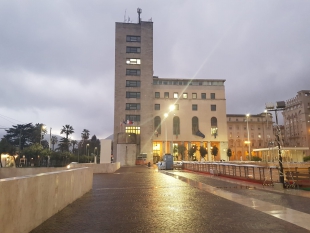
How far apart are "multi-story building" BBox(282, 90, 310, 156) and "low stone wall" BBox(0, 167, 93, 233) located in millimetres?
113626

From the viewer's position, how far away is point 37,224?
6402 millimetres

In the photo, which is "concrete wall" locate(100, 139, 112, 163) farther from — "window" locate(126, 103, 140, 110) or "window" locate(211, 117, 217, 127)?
"window" locate(211, 117, 217, 127)

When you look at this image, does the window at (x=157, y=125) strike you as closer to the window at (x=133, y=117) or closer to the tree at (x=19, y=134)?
the window at (x=133, y=117)

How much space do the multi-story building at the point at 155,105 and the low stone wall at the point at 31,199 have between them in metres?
68.9

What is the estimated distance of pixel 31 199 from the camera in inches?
237

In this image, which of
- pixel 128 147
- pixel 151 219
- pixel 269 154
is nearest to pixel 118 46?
pixel 128 147

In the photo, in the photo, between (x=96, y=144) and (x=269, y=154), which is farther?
(x=96, y=144)

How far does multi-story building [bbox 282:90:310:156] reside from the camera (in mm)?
111625

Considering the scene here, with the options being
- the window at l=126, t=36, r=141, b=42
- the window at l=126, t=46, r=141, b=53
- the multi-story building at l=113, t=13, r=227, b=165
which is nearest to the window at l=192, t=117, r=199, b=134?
the multi-story building at l=113, t=13, r=227, b=165

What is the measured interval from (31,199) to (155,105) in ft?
278

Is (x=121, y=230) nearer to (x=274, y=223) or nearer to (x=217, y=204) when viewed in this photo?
(x=274, y=223)

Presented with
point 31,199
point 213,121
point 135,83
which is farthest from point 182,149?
point 31,199

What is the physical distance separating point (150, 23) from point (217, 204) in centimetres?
8611

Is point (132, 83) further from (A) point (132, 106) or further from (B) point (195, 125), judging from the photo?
(B) point (195, 125)
